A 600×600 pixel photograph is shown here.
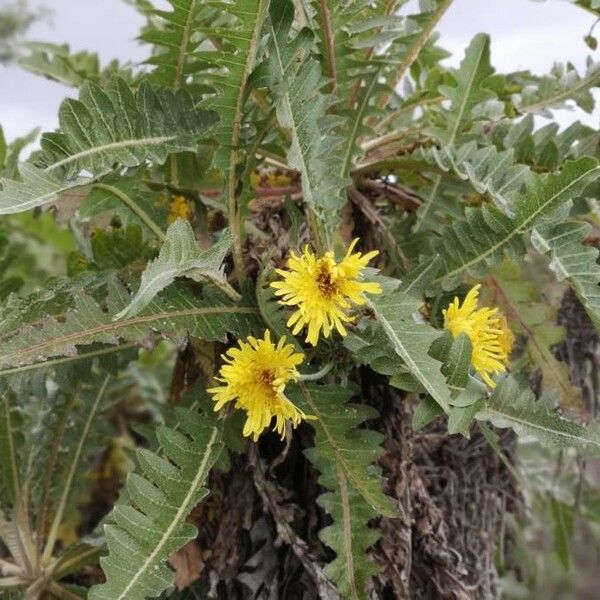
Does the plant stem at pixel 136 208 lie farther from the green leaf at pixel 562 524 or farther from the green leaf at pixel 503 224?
the green leaf at pixel 562 524

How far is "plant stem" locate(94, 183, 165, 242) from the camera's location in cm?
79

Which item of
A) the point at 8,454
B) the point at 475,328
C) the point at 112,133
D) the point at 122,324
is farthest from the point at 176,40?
the point at 8,454

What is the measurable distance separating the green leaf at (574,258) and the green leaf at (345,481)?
0.22 meters

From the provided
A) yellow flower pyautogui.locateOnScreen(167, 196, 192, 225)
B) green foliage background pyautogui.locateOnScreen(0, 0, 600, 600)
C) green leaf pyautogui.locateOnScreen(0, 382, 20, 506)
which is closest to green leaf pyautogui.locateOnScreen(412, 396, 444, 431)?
green foliage background pyautogui.locateOnScreen(0, 0, 600, 600)

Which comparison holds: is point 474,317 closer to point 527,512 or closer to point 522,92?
point 522,92

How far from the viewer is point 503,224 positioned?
747 millimetres

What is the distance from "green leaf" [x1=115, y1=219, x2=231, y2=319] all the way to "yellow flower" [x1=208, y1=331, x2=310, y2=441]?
0.08 m

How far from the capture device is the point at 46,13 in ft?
7.34

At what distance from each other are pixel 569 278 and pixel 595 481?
0.64 m

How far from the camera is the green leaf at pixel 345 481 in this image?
0.73m

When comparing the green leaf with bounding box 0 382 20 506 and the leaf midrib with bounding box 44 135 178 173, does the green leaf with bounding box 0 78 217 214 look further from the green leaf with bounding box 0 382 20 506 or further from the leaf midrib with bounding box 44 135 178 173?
the green leaf with bounding box 0 382 20 506

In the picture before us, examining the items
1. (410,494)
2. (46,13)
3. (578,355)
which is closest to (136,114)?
(410,494)

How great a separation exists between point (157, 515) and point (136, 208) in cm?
30

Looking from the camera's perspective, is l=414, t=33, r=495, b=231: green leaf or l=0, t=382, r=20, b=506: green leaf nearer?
l=414, t=33, r=495, b=231: green leaf
